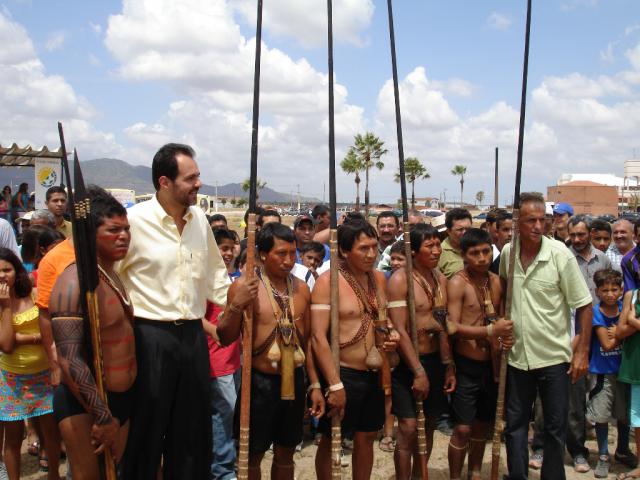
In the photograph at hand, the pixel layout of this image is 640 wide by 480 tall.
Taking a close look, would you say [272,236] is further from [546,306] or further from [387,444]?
[387,444]

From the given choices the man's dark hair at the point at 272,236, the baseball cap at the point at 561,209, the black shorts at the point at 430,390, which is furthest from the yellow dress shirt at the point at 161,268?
the baseball cap at the point at 561,209

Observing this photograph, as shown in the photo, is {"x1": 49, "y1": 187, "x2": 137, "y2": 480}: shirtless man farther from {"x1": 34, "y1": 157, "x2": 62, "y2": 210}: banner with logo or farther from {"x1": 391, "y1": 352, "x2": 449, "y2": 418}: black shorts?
{"x1": 34, "y1": 157, "x2": 62, "y2": 210}: banner with logo

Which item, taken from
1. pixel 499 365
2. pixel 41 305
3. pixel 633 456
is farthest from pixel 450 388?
pixel 41 305

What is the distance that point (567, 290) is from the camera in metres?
4.05

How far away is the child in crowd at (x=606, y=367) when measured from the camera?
5.00 meters

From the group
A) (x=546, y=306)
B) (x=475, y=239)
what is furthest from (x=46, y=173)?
(x=546, y=306)

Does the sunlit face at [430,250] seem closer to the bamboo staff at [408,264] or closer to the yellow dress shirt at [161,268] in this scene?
the bamboo staff at [408,264]

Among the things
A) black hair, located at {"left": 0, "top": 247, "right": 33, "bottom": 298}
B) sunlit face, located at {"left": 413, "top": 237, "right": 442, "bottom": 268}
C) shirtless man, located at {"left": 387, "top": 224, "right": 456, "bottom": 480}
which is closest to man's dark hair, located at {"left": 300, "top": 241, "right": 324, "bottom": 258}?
shirtless man, located at {"left": 387, "top": 224, "right": 456, "bottom": 480}

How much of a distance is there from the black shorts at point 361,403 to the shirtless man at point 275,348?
23 centimetres

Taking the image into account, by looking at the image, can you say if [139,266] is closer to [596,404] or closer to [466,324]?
[466,324]

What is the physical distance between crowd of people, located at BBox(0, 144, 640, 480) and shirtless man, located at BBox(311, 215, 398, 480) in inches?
0.5

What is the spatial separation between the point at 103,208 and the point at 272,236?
1027 mm

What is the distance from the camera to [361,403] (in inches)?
144

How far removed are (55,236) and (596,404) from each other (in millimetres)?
5080
